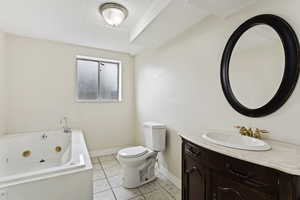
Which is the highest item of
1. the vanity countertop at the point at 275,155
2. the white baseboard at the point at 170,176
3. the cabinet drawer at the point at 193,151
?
the vanity countertop at the point at 275,155

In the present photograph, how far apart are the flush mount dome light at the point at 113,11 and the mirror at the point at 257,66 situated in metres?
1.35

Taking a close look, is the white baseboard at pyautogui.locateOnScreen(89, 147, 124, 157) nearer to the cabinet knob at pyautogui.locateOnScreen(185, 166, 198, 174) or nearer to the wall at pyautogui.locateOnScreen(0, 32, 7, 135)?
the wall at pyautogui.locateOnScreen(0, 32, 7, 135)

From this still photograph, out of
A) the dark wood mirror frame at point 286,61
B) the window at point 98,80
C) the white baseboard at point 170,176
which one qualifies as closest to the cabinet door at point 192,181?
the dark wood mirror frame at point 286,61

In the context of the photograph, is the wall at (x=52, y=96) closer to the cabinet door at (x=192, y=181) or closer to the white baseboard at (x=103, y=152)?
the white baseboard at (x=103, y=152)

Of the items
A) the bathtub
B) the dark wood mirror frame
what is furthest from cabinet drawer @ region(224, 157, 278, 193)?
the bathtub

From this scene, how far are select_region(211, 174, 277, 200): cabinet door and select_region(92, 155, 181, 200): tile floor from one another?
1.05 m

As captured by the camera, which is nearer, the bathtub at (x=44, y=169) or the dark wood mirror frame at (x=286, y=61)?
the dark wood mirror frame at (x=286, y=61)

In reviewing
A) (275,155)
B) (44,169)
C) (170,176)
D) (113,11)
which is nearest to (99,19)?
(113,11)

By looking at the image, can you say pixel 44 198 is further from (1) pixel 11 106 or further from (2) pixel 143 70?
(2) pixel 143 70

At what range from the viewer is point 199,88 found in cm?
179

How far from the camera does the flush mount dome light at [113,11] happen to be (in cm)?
169

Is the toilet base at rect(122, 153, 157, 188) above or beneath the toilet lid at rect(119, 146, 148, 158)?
beneath

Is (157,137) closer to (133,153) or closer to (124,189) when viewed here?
(133,153)

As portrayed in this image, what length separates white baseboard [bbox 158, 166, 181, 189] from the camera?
207 centimetres
